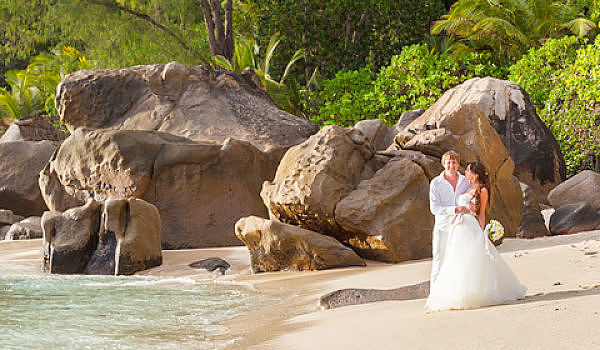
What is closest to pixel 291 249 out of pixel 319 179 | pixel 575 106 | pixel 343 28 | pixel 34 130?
pixel 319 179

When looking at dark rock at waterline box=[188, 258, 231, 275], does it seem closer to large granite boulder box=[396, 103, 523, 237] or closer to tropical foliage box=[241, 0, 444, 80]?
large granite boulder box=[396, 103, 523, 237]

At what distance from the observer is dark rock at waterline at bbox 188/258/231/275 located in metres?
9.15

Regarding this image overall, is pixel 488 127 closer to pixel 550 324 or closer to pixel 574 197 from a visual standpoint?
pixel 574 197

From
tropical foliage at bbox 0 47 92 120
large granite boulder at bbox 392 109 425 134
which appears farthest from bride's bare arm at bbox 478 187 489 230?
tropical foliage at bbox 0 47 92 120

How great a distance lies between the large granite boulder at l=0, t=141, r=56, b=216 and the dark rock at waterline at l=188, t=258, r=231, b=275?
26.9 ft

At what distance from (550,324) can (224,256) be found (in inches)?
267

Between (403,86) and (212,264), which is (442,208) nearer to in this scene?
(212,264)

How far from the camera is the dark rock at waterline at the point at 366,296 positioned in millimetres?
5840

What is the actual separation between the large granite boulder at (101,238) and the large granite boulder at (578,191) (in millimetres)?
8234

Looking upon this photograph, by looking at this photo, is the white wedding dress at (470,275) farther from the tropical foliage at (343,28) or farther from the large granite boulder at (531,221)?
the tropical foliage at (343,28)

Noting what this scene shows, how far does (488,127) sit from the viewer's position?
10.7m

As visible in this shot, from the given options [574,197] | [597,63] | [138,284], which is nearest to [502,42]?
[597,63]

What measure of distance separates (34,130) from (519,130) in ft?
52.7

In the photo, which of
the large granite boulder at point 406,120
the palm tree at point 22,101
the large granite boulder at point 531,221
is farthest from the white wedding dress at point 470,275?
the palm tree at point 22,101
